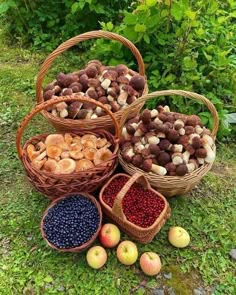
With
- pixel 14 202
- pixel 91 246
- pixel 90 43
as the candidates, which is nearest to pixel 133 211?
pixel 91 246

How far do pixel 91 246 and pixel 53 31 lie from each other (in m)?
2.79

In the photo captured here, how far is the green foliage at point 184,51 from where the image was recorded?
320cm

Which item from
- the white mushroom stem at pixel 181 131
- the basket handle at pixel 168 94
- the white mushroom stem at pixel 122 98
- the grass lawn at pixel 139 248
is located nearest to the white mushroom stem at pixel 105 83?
the white mushroom stem at pixel 122 98

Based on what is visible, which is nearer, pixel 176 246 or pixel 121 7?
pixel 176 246

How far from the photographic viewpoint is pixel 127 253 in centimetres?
235

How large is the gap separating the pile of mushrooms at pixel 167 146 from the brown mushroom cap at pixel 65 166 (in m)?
0.36

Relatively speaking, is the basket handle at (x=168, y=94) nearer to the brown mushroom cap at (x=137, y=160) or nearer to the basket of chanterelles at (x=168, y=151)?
the basket of chanterelles at (x=168, y=151)

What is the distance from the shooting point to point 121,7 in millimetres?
4281

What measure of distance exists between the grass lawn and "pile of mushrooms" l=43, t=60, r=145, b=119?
0.64 m

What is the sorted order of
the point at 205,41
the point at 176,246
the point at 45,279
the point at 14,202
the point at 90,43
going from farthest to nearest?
the point at 90,43 < the point at 205,41 < the point at 14,202 < the point at 176,246 < the point at 45,279

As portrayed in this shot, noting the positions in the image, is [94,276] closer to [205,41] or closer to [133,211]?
[133,211]

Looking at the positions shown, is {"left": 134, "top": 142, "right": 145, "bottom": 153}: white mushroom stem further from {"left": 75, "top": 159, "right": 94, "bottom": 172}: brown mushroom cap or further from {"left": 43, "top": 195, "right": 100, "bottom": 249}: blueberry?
{"left": 43, "top": 195, "right": 100, "bottom": 249}: blueberry

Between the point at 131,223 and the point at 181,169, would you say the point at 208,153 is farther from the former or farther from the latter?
the point at 131,223

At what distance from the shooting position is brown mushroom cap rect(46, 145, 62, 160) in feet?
8.43
